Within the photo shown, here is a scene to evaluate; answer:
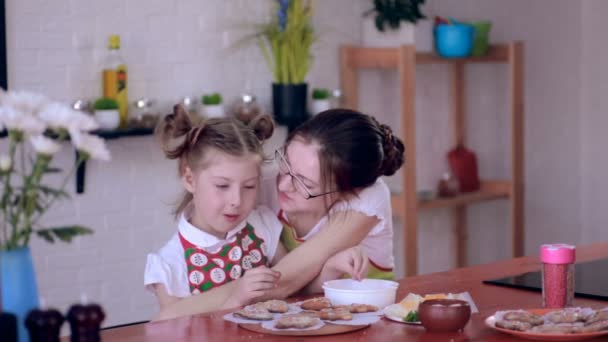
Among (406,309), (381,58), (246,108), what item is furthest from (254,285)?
A: (381,58)

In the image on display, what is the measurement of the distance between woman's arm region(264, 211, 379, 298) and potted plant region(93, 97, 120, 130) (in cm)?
136

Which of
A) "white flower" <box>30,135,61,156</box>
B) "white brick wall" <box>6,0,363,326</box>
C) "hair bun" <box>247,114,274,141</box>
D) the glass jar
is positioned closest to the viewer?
"white flower" <box>30,135,61,156</box>

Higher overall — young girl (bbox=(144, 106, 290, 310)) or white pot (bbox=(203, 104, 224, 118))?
white pot (bbox=(203, 104, 224, 118))

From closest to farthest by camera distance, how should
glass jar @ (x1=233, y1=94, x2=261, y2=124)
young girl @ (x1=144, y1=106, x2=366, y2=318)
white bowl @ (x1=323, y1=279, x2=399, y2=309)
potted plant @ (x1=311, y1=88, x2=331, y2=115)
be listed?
1. white bowl @ (x1=323, y1=279, x2=399, y2=309)
2. young girl @ (x1=144, y1=106, x2=366, y2=318)
3. glass jar @ (x1=233, y1=94, x2=261, y2=124)
4. potted plant @ (x1=311, y1=88, x2=331, y2=115)

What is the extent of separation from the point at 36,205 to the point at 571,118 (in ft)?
14.6

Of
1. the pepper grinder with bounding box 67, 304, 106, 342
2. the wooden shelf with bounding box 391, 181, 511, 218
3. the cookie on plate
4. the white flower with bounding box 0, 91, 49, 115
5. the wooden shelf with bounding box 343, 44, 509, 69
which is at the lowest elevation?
the wooden shelf with bounding box 391, 181, 511, 218

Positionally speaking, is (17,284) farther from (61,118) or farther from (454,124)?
(454,124)

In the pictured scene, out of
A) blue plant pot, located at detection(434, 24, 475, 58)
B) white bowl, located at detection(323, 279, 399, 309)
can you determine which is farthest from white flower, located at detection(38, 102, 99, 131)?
blue plant pot, located at detection(434, 24, 475, 58)

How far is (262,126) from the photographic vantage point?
8.66 feet

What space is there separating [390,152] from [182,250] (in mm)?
592

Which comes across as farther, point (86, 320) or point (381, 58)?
point (381, 58)

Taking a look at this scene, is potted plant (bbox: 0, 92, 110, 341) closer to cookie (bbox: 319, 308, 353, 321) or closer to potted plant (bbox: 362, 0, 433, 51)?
cookie (bbox: 319, 308, 353, 321)

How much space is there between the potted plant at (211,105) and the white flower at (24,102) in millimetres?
2569

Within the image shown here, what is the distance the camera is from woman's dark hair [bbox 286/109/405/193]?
250 cm
